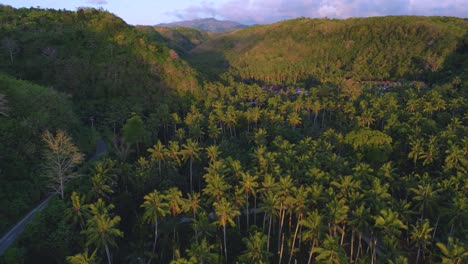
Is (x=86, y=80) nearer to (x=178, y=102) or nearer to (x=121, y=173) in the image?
(x=178, y=102)

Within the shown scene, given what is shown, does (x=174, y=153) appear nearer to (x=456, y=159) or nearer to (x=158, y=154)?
(x=158, y=154)

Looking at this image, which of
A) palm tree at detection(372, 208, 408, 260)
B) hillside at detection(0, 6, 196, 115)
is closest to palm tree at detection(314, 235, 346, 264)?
palm tree at detection(372, 208, 408, 260)

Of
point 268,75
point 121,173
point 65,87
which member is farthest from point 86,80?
point 268,75

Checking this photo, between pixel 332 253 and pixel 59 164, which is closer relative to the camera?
pixel 332 253

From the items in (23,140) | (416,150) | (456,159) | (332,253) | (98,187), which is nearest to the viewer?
(332,253)

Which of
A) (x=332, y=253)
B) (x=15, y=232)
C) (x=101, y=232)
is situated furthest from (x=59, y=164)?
(x=332, y=253)

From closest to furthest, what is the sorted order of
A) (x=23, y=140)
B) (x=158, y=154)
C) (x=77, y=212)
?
1. (x=77, y=212)
2. (x=23, y=140)
3. (x=158, y=154)

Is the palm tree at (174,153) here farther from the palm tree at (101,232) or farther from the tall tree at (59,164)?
the palm tree at (101,232)

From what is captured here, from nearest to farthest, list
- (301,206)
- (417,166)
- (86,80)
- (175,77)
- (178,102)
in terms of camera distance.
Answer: (301,206) < (417,166) < (86,80) < (178,102) < (175,77)
